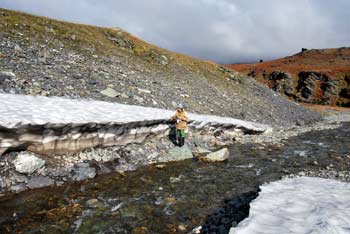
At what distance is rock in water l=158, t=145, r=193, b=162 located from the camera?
16673 millimetres

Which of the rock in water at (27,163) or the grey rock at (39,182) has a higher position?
the rock in water at (27,163)

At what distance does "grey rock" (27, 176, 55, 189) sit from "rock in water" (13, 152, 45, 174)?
0.38 meters

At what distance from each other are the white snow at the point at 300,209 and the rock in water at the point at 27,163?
7857 mm

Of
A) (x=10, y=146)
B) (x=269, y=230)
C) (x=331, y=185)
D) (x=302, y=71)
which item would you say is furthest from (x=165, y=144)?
(x=302, y=71)

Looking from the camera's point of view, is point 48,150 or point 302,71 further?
point 302,71

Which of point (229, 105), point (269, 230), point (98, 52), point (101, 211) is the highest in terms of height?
point (98, 52)

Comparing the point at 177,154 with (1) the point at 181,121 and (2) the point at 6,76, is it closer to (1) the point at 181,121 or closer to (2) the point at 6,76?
(1) the point at 181,121

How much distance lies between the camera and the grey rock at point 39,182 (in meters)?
11.7

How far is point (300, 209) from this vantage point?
323 inches

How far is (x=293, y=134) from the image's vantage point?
26.3 m

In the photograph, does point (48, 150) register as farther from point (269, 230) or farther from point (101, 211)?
point (269, 230)

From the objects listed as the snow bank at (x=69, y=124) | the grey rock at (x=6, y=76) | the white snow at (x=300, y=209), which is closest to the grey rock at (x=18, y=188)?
the snow bank at (x=69, y=124)

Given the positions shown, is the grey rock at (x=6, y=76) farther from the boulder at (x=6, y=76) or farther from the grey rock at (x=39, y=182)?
the grey rock at (x=39, y=182)

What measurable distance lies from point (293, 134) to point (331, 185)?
54.5 feet
